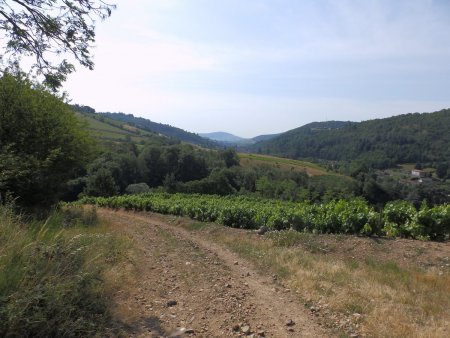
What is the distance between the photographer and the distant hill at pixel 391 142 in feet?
398

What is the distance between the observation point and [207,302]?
226 inches

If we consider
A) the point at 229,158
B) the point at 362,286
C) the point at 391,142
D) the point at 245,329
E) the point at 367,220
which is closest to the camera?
the point at 245,329

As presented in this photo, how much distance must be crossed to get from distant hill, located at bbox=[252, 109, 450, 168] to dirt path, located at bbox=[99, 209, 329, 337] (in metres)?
123

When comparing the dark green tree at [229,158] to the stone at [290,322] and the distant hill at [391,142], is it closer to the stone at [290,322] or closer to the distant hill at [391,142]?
the distant hill at [391,142]

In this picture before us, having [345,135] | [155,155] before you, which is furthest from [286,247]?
[345,135]

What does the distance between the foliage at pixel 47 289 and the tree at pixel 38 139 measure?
7.62m

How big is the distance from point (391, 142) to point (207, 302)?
145m

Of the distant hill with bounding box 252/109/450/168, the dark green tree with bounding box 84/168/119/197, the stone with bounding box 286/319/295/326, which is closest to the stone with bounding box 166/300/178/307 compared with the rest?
the stone with bounding box 286/319/295/326

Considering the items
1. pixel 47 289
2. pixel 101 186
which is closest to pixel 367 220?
pixel 47 289

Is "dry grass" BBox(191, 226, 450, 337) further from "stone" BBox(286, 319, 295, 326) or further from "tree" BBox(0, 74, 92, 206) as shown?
"tree" BBox(0, 74, 92, 206)

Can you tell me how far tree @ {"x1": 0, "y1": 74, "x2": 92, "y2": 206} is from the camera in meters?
12.6

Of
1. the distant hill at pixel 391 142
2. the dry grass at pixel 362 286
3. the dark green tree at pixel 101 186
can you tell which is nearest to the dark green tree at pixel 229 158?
the distant hill at pixel 391 142

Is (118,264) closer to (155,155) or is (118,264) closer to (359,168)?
(155,155)

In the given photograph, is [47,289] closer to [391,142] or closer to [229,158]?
[229,158]
